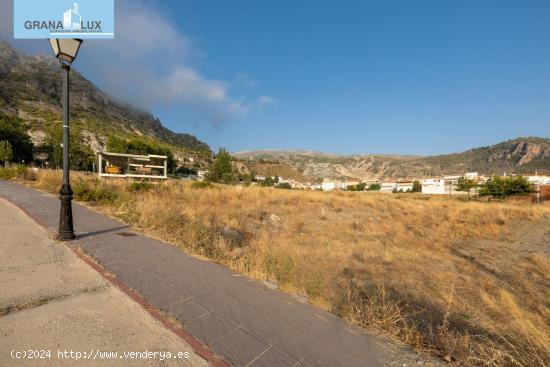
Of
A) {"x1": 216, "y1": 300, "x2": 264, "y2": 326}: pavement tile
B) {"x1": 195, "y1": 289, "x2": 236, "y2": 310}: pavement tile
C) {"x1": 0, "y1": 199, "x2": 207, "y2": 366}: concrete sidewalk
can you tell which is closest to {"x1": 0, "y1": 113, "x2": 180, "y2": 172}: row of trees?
{"x1": 0, "y1": 199, "x2": 207, "y2": 366}: concrete sidewalk

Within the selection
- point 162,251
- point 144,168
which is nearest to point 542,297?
point 162,251

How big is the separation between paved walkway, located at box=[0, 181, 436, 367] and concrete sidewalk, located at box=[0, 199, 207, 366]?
27 cm

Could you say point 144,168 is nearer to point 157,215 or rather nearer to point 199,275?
point 157,215

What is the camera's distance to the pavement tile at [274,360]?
216cm

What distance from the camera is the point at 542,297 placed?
6.65m

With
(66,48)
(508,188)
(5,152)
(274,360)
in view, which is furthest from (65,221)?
(508,188)

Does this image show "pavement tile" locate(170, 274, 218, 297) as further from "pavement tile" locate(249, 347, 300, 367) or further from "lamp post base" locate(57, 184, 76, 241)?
"lamp post base" locate(57, 184, 76, 241)

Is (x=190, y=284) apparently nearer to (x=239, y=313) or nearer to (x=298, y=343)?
(x=239, y=313)

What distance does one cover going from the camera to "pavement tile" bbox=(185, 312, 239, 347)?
246cm

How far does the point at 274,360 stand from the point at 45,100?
392 ft

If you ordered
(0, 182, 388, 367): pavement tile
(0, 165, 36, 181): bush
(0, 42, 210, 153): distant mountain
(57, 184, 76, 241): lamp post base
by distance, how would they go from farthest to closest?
1. (0, 42, 210, 153): distant mountain
2. (0, 165, 36, 181): bush
3. (57, 184, 76, 241): lamp post base
4. (0, 182, 388, 367): pavement tile

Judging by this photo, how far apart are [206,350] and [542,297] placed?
8489mm

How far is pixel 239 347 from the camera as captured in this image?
7.70 feet

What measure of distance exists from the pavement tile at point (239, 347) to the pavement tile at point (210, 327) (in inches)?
2.7
